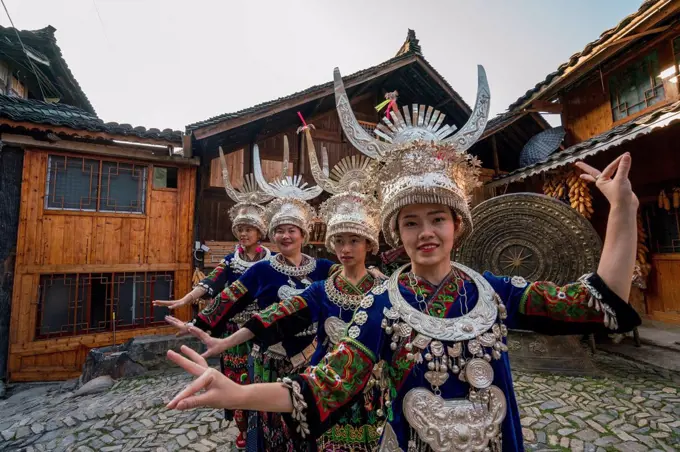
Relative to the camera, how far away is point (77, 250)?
708cm

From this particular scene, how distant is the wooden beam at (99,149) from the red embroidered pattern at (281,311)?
21.3 feet

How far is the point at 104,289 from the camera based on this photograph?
7426mm

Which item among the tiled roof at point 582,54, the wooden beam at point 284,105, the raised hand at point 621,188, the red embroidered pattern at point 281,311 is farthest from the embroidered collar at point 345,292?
the tiled roof at point 582,54

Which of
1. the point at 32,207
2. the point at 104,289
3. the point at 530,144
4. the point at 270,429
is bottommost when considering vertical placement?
the point at 270,429

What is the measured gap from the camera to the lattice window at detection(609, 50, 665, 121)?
7.09m

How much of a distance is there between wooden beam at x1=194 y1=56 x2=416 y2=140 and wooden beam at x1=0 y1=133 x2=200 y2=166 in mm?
1043

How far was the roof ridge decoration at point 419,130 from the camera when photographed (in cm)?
208

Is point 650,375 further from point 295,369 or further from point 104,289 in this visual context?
point 104,289

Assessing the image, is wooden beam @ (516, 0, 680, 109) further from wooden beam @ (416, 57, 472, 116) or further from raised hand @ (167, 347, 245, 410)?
raised hand @ (167, 347, 245, 410)

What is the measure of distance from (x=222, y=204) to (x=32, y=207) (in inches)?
151

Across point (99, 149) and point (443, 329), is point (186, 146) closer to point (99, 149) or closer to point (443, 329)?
point (99, 149)

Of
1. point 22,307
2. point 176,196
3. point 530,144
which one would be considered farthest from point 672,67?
point 22,307

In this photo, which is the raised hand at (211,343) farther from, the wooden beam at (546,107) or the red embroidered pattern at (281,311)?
the wooden beam at (546,107)

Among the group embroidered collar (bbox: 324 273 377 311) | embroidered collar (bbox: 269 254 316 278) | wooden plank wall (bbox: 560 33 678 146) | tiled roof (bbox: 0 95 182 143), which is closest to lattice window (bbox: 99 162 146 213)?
tiled roof (bbox: 0 95 182 143)
